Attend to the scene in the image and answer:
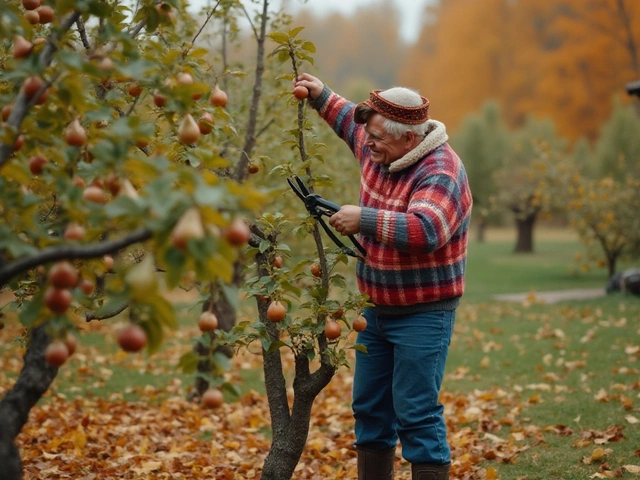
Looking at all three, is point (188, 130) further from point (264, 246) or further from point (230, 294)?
point (264, 246)

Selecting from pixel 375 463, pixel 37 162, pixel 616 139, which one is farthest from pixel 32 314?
pixel 616 139

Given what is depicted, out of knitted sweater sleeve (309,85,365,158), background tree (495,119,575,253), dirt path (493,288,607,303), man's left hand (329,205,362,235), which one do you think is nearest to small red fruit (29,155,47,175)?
man's left hand (329,205,362,235)

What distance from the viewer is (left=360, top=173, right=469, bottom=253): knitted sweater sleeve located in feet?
9.07

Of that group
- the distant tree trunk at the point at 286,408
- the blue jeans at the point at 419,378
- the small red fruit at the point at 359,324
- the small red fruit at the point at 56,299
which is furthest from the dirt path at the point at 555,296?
the small red fruit at the point at 56,299

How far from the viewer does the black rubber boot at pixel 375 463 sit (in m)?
3.32

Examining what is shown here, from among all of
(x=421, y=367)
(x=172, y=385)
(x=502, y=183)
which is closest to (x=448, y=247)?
(x=421, y=367)

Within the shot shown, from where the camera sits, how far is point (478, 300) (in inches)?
522

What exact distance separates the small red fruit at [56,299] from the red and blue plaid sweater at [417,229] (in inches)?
52.2

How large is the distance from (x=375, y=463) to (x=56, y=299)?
2026 millimetres

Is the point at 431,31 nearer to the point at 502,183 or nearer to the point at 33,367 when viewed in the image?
the point at 502,183

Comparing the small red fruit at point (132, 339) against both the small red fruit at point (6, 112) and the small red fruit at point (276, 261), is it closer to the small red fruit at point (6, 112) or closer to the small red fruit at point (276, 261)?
the small red fruit at point (6, 112)

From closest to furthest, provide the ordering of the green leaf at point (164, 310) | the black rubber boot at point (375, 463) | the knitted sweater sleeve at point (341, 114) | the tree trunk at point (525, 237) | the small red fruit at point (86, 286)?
the green leaf at point (164, 310), the small red fruit at point (86, 286), the black rubber boot at point (375, 463), the knitted sweater sleeve at point (341, 114), the tree trunk at point (525, 237)

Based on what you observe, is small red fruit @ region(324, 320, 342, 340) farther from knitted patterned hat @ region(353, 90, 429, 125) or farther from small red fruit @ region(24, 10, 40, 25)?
small red fruit @ region(24, 10, 40, 25)

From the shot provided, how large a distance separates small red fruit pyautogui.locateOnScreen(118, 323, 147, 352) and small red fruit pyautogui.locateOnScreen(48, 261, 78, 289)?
0.19 meters
